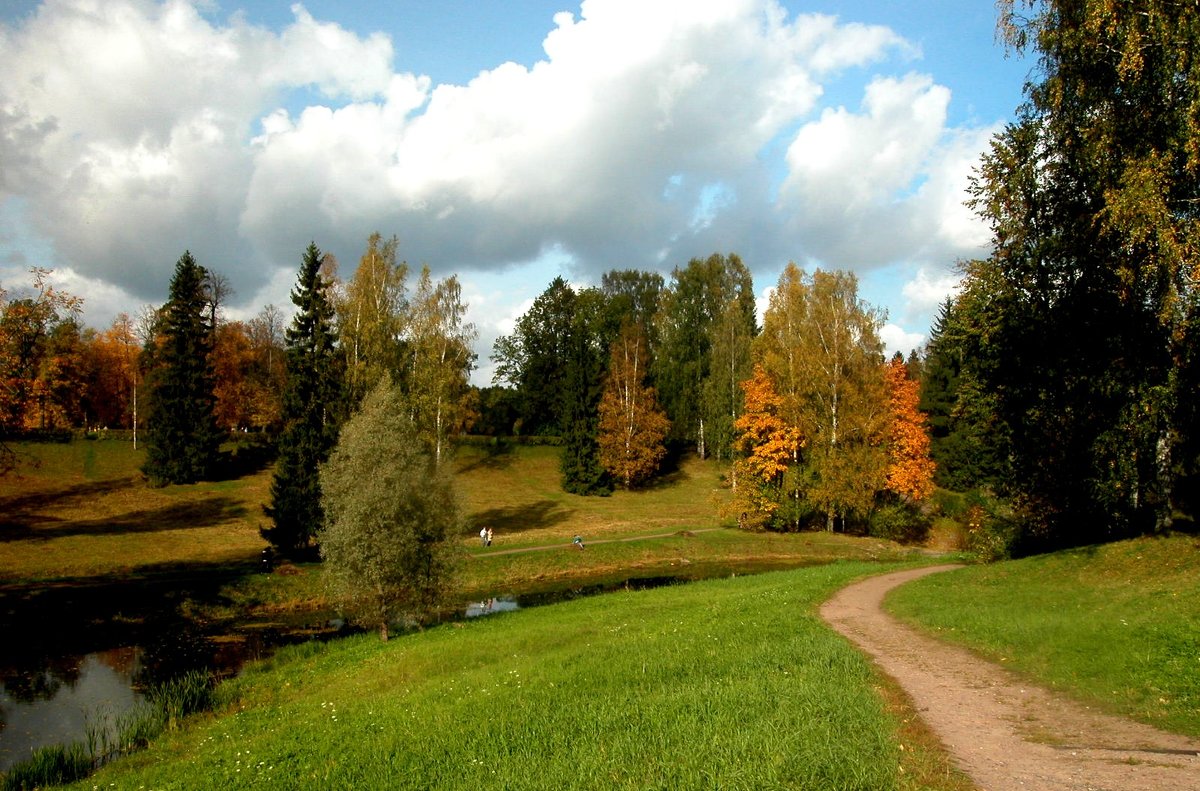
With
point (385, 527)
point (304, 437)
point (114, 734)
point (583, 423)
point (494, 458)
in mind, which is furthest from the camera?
point (494, 458)

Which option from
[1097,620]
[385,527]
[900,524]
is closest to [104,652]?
[385,527]

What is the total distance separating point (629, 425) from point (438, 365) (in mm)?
24411

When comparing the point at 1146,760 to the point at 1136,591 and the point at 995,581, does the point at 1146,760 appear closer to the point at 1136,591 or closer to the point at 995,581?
the point at 1136,591

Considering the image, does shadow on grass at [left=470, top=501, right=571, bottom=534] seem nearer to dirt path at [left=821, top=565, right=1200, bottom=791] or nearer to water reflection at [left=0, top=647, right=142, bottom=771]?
water reflection at [left=0, top=647, right=142, bottom=771]

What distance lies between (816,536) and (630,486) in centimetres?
2651

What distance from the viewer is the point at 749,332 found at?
7719 cm

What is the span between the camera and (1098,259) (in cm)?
2052

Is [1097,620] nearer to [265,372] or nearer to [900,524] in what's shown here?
[900,524]

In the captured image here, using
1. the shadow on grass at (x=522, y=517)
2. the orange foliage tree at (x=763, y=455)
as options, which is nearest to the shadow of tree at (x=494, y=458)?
the shadow on grass at (x=522, y=517)

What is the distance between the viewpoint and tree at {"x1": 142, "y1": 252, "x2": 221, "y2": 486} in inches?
2400

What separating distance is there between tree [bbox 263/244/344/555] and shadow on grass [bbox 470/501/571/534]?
51.9 feet

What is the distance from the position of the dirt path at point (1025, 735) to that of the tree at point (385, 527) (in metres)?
15.1

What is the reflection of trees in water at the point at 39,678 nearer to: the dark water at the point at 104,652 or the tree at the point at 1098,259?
the dark water at the point at 104,652

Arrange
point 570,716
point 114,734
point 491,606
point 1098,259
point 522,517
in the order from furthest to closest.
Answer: point 522,517 → point 491,606 → point 1098,259 → point 114,734 → point 570,716
